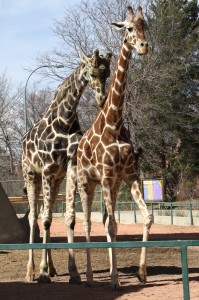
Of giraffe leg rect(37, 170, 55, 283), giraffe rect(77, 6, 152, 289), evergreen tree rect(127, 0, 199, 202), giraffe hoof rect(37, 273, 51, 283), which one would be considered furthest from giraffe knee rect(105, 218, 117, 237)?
evergreen tree rect(127, 0, 199, 202)

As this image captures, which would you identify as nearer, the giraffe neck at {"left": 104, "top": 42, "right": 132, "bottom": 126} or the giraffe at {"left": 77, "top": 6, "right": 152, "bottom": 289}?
the giraffe at {"left": 77, "top": 6, "right": 152, "bottom": 289}

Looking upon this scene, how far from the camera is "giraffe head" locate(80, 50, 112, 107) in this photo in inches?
376

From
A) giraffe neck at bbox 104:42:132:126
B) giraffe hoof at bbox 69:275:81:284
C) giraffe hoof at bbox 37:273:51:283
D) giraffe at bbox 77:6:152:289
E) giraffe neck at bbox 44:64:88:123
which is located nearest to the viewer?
giraffe at bbox 77:6:152:289

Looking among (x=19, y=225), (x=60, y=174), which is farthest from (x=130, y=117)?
(x=60, y=174)

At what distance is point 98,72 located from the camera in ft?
31.6

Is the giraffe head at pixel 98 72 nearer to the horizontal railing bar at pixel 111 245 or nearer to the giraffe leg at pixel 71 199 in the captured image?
the giraffe leg at pixel 71 199

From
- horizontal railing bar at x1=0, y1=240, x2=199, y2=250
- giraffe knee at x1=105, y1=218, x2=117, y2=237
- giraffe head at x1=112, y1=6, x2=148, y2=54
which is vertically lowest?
horizontal railing bar at x1=0, y1=240, x2=199, y2=250

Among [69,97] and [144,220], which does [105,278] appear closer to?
[144,220]

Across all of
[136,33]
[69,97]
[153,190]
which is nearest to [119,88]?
[136,33]

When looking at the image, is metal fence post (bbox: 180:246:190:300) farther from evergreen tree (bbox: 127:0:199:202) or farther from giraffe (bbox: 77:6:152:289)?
evergreen tree (bbox: 127:0:199:202)

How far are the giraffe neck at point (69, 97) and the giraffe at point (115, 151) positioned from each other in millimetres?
1023

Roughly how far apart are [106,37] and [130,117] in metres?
4.49

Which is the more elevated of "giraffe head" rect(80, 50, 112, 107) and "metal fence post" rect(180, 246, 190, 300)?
"giraffe head" rect(80, 50, 112, 107)

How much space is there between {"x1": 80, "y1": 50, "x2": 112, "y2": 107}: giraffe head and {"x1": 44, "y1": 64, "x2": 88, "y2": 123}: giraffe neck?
276 mm
